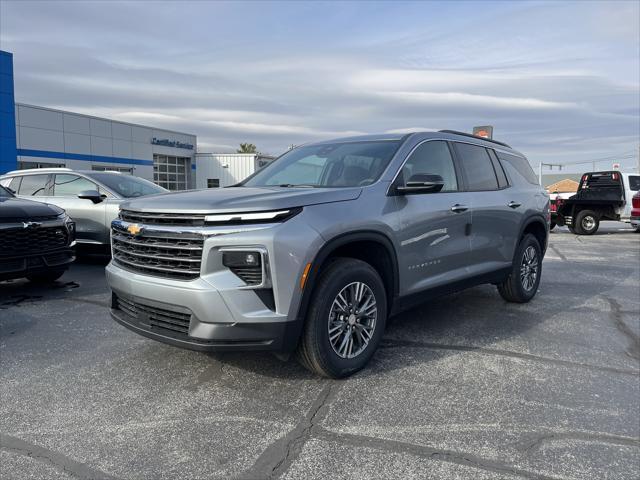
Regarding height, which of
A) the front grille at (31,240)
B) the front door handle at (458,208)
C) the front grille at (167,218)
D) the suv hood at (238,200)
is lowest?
the front grille at (31,240)

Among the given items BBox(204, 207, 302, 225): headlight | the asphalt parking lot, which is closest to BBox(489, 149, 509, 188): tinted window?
the asphalt parking lot

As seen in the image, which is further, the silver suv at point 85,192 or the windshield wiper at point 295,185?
the silver suv at point 85,192

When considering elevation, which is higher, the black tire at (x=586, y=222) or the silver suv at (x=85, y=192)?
the silver suv at (x=85, y=192)

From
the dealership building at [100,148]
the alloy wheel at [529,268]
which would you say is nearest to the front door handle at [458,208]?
the alloy wheel at [529,268]

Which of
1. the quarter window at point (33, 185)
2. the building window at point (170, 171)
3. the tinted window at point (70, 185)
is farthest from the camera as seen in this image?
the building window at point (170, 171)

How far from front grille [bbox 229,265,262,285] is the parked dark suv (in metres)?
4.20

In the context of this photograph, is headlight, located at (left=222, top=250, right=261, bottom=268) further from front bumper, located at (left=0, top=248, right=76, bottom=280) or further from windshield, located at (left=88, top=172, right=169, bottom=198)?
windshield, located at (left=88, top=172, right=169, bottom=198)

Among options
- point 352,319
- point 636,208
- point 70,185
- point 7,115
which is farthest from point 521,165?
point 7,115

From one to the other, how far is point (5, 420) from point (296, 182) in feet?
8.91

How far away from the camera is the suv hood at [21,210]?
616 cm

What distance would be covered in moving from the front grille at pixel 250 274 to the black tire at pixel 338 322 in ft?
1.49

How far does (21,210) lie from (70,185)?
2976 millimetres

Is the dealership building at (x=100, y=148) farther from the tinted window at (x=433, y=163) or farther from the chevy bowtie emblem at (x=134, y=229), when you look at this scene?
the chevy bowtie emblem at (x=134, y=229)

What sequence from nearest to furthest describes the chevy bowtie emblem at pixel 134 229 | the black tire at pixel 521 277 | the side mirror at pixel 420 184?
1. the chevy bowtie emblem at pixel 134 229
2. the side mirror at pixel 420 184
3. the black tire at pixel 521 277
